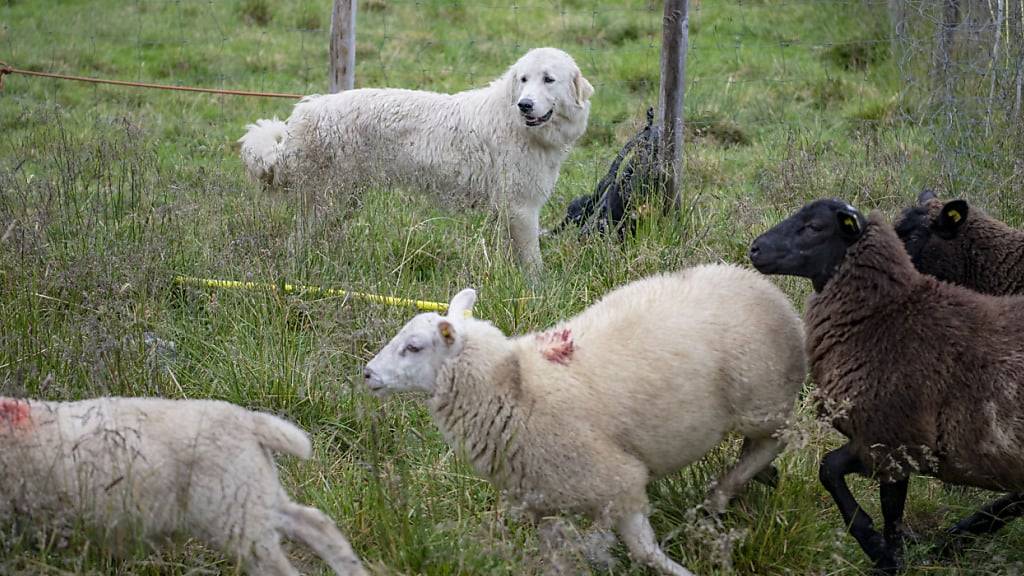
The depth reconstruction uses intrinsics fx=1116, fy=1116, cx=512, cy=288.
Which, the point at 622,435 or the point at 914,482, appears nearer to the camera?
the point at 622,435

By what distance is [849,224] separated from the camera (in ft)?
13.6

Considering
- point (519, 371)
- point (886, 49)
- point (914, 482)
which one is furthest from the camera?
point (886, 49)

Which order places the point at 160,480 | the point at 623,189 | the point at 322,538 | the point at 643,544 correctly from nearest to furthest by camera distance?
1. the point at 160,480
2. the point at 322,538
3. the point at 643,544
4. the point at 623,189

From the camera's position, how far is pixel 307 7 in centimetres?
1190

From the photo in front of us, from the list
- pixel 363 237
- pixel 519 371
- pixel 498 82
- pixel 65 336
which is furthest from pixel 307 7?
pixel 519 371

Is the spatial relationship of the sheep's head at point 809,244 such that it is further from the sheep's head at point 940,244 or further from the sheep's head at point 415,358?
the sheep's head at point 415,358

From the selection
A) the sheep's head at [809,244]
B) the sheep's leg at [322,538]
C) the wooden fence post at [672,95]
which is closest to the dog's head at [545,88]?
the wooden fence post at [672,95]

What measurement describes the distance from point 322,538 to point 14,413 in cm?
100

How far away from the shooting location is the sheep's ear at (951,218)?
4.76 m

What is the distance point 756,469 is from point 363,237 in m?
2.52

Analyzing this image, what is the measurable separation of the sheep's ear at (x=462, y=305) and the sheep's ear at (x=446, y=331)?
18cm

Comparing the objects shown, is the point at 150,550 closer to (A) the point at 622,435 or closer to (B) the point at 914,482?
(A) the point at 622,435

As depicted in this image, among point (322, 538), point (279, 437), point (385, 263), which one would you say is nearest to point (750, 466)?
point (322, 538)

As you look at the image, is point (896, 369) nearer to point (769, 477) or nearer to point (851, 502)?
point (851, 502)
